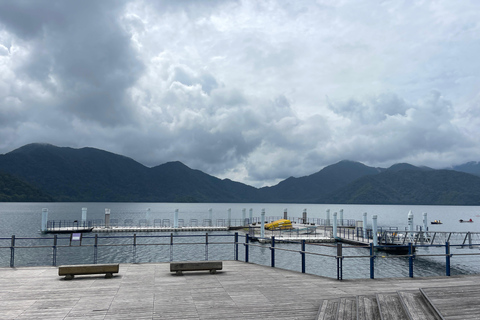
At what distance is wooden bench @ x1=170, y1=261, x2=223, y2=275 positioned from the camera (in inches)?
524

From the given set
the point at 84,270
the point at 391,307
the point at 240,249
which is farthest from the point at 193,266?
the point at 240,249

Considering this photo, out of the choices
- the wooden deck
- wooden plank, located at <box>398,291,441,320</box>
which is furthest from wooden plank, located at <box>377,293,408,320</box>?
the wooden deck

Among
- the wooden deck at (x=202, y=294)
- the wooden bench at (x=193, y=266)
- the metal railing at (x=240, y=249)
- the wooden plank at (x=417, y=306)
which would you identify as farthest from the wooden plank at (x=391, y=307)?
the wooden bench at (x=193, y=266)

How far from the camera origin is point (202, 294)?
10.6 m

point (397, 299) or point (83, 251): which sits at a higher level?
point (397, 299)

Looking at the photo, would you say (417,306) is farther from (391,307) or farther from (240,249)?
(240,249)

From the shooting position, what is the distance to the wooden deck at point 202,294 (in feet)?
28.3

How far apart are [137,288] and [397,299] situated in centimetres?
738

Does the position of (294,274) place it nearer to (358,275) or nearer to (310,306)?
(310,306)

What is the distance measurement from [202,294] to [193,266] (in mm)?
2981

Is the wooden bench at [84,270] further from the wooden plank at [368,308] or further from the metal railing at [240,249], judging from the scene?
the wooden plank at [368,308]

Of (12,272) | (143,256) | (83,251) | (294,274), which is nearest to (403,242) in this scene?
(143,256)

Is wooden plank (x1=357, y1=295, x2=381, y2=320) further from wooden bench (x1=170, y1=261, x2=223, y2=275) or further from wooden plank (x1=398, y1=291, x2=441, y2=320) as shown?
wooden bench (x1=170, y1=261, x2=223, y2=275)

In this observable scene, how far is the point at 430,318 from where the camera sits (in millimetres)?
7723
